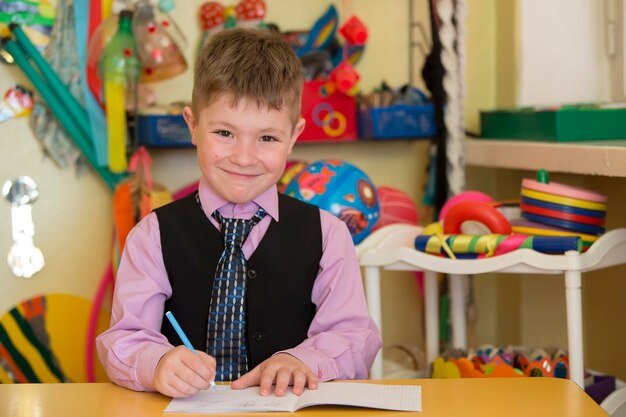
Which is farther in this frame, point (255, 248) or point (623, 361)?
point (623, 361)

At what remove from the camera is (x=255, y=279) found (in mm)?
1433

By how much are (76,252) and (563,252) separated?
4.22 feet

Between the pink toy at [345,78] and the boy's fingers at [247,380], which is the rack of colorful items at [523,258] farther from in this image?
the boy's fingers at [247,380]

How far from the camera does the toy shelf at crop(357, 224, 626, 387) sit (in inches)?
70.9

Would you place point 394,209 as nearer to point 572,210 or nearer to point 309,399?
point 572,210

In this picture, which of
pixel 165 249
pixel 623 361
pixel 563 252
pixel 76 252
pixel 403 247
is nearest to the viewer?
pixel 165 249

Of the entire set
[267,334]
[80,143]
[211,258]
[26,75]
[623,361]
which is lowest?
[623,361]

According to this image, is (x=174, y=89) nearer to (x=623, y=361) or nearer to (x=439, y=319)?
(x=439, y=319)

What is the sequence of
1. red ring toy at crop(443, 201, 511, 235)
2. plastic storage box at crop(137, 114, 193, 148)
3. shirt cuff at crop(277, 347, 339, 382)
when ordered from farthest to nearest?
plastic storage box at crop(137, 114, 193, 148) → red ring toy at crop(443, 201, 511, 235) → shirt cuff at crop(277, 347, 339, 382)

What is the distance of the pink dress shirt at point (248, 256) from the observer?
132 centimetres

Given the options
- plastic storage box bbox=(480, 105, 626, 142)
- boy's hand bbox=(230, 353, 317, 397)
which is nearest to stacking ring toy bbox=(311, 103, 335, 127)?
plastic storage box bbox=(480, 105, 626, 142)

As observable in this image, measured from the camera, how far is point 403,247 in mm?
1996

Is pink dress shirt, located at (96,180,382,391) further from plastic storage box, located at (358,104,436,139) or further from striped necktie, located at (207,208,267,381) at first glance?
plastic storage box, located at (358,104,436,139)

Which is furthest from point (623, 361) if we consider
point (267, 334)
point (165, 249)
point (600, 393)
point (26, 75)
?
point (26, 75)
